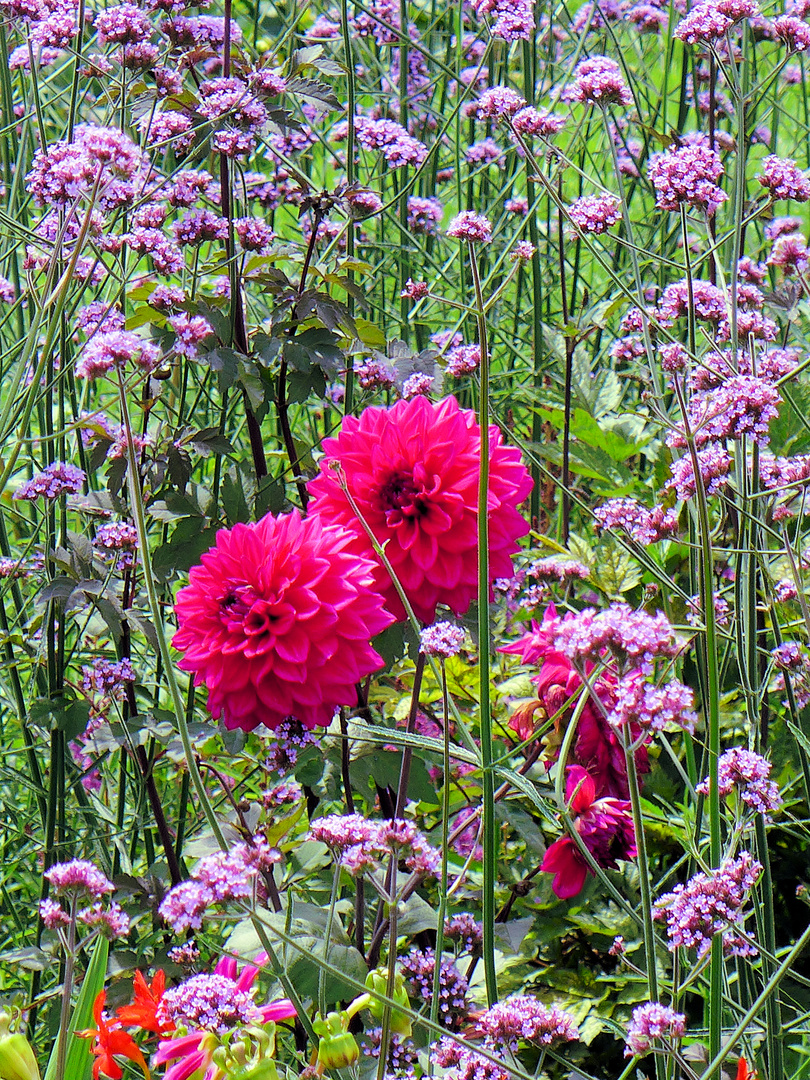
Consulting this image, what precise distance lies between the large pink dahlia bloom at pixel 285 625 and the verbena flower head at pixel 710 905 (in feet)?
0.94

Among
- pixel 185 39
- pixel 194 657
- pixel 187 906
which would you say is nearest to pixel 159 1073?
pixel 194 657

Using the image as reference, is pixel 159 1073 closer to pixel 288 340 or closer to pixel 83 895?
pixel 83 895

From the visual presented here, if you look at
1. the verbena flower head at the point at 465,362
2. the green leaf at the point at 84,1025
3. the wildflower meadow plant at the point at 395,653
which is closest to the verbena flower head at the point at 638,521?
the wildflower meadow plant at the point at 395,653

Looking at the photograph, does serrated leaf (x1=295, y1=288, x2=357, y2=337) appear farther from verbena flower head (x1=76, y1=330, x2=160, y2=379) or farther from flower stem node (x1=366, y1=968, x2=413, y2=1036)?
flower stem node (x1=366, y1=968, x2=413, y2=1036)

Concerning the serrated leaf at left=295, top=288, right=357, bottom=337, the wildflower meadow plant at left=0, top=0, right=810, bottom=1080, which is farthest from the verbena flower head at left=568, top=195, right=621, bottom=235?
the serrated leaf at left=295, top=288, right=357, bottom=337

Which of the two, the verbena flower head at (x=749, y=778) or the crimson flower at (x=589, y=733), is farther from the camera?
the crimson flower at (x=589, y=733)

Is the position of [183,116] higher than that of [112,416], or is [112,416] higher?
[183,116]

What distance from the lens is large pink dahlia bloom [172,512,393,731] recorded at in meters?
0.80

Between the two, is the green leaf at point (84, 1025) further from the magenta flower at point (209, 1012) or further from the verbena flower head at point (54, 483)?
the verbena flower head at point (54, 483)

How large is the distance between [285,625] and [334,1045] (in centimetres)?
30

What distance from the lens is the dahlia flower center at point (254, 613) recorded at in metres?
0.80

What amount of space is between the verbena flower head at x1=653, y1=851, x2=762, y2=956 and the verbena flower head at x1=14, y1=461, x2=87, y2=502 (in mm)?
724

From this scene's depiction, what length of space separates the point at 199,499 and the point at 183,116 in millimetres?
357

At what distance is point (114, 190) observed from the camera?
96cm
